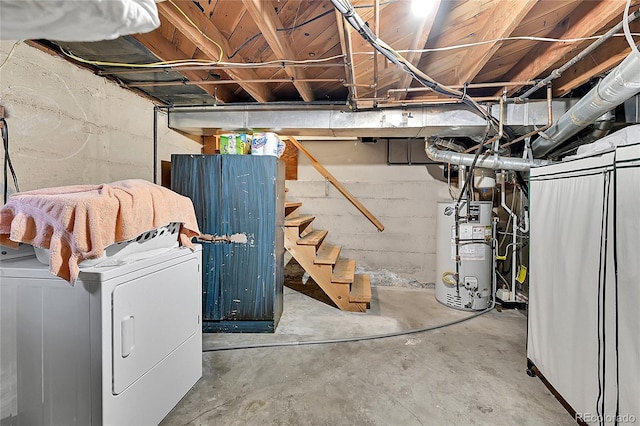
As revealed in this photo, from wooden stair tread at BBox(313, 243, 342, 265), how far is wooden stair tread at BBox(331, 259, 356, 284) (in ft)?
0.47

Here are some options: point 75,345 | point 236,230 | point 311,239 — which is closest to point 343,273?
point 311,239

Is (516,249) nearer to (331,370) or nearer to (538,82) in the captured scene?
(538,82)

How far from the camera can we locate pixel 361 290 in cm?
333

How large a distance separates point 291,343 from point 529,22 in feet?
8.95

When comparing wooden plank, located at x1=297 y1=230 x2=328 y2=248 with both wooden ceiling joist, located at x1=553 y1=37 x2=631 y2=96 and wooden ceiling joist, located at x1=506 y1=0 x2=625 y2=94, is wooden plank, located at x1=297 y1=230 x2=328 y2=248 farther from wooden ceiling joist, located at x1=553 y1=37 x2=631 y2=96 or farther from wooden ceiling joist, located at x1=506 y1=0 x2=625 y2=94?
wooden ceiling joist, located at x1=553 y1=37 x2=631 y2=96

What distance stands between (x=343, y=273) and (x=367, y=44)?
89.0 inches

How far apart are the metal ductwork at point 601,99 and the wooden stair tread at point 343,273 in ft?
7.31

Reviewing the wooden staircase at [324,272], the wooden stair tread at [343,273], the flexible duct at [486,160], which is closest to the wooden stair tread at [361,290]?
the wooden staircase at [324,272]

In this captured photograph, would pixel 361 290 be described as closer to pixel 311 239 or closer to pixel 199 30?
pixel 311 239

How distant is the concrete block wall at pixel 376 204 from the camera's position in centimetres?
398

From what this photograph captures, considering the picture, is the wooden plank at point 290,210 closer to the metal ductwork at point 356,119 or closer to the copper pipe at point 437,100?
the metal ductwork at point 356,119

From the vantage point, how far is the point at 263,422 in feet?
5.10

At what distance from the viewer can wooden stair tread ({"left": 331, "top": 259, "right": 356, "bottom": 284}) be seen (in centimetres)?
306

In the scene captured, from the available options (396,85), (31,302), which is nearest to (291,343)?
(31,302)
